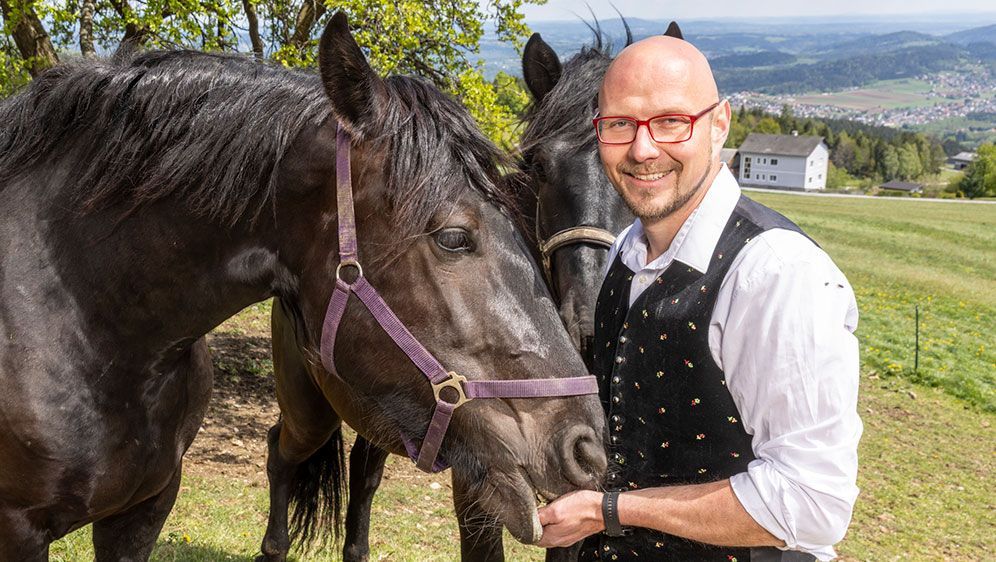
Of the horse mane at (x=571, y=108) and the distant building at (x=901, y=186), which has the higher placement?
the horse mane at (x=571, y=108)

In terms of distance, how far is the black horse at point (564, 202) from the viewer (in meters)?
3.11

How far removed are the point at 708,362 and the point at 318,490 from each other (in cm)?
311

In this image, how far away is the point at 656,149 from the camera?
192cm

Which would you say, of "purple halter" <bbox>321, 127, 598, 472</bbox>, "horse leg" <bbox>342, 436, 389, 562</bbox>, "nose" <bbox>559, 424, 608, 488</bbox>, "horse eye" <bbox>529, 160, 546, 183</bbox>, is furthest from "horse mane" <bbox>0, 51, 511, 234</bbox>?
"horse leg" <bbox>342, 436, 389, 562</bbox>

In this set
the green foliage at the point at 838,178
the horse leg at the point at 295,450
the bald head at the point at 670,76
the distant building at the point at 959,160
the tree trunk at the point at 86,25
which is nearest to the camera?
the bald head at the point at 670,76

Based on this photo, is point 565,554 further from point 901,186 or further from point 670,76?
point 901,186

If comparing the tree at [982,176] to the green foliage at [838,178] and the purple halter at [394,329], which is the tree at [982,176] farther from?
the purple halter at [394,329]

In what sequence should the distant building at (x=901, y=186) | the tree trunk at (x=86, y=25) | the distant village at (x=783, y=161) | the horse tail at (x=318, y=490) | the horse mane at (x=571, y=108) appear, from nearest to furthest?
the horse mane at (x=571, y=108) → the horse tail at (x=318, y=490) → the tree trunk at (x=86, y=25) → the distant building at (x=901, y=186) → the distant village at (x=783, y=161)

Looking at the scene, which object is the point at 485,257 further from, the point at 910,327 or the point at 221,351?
the point at 910,327

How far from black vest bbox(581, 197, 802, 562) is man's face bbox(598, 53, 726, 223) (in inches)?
6.0

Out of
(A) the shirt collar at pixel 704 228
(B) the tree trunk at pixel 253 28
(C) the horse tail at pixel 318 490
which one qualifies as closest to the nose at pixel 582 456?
(A) the shirt collar at pixel 704 228

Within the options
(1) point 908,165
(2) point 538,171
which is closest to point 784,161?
(1) point 908,165

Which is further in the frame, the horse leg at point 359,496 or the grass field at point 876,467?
the grass field at point 876,467

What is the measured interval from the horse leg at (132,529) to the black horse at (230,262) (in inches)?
14.4
